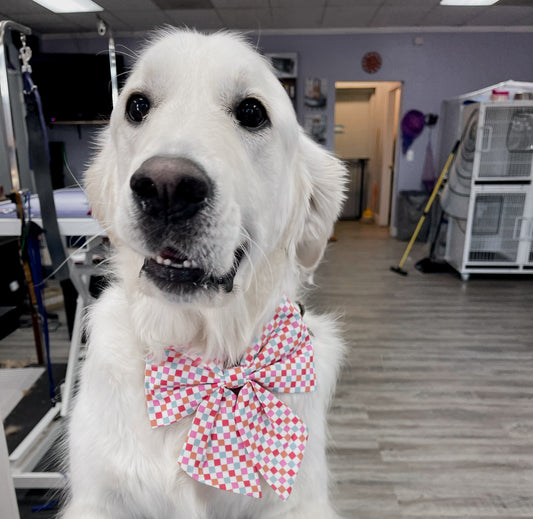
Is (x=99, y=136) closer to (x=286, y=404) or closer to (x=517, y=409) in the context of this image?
(x=286, y=404)

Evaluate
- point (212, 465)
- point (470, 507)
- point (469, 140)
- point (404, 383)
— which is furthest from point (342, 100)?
point (212, 465)

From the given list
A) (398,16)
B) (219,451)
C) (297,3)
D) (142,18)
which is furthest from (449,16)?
(219,451)

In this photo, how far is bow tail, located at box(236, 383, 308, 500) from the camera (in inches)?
31.6

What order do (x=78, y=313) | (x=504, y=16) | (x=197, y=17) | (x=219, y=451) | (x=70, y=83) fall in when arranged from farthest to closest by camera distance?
(x=70, y=83)
(x=504, y=16)
(x=197, y=17)
(x=78, y=313)
(x=219, y=451)

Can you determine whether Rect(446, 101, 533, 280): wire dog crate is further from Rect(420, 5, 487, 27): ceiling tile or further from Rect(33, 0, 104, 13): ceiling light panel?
Rect(33, 0, 104, 13): ceiling light panel

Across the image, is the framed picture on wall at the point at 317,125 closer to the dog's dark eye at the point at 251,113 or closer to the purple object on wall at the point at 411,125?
the purple object on wall at the point at 411,125

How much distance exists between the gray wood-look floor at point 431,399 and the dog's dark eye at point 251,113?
1.30 meters

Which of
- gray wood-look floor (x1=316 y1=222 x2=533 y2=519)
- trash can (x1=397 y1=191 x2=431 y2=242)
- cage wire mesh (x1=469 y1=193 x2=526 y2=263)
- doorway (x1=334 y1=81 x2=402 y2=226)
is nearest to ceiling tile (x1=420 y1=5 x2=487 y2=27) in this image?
doorway (x1=334 y1=81 x2=402 y2=226)

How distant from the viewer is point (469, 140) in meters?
4.06

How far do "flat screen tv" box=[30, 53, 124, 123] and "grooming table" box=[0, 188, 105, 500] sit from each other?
435cm

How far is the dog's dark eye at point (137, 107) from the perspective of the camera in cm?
83

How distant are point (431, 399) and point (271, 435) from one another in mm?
1612

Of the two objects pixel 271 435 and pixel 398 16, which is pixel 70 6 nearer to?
pixel 398 16

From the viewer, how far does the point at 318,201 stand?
1024 millimetres
